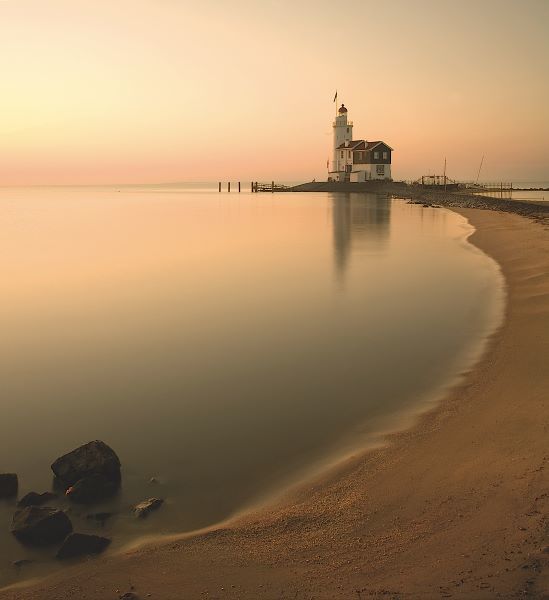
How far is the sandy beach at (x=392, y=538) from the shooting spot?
3.82m

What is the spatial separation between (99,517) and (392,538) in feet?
9.08

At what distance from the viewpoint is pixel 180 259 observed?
86.0 ft

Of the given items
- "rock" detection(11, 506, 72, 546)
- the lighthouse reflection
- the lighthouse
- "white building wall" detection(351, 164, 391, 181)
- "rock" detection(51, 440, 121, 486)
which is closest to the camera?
"rock" detection(11, 506, 72, 546)

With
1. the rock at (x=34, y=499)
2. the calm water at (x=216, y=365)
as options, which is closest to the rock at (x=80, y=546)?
the calm water at (x=216, y=365)

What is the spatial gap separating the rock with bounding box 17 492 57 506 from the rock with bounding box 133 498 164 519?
3.05 feet

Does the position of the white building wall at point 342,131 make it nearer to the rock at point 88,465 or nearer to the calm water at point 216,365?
the calm water at point 216,365

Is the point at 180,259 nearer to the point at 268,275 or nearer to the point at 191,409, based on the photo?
the point at 268,275

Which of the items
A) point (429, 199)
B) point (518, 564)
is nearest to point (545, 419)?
point (518, 564)

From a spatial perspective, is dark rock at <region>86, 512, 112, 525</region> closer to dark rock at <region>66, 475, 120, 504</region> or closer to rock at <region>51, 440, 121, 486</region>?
dark rock at <region>66, 475, 120, 504</region>

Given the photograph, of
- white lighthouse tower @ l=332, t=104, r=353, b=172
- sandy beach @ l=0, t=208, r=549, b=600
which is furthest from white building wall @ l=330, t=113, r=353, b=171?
sandy beach @ l=0, t=208, r=549, b=600

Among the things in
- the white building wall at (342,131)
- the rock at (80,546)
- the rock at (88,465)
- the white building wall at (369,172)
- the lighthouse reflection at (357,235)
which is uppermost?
the white building wall at (342,131)

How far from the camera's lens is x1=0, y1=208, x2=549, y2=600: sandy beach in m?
3.82

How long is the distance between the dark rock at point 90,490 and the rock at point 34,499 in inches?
8.0

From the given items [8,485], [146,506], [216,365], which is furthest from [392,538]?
[216,365]
